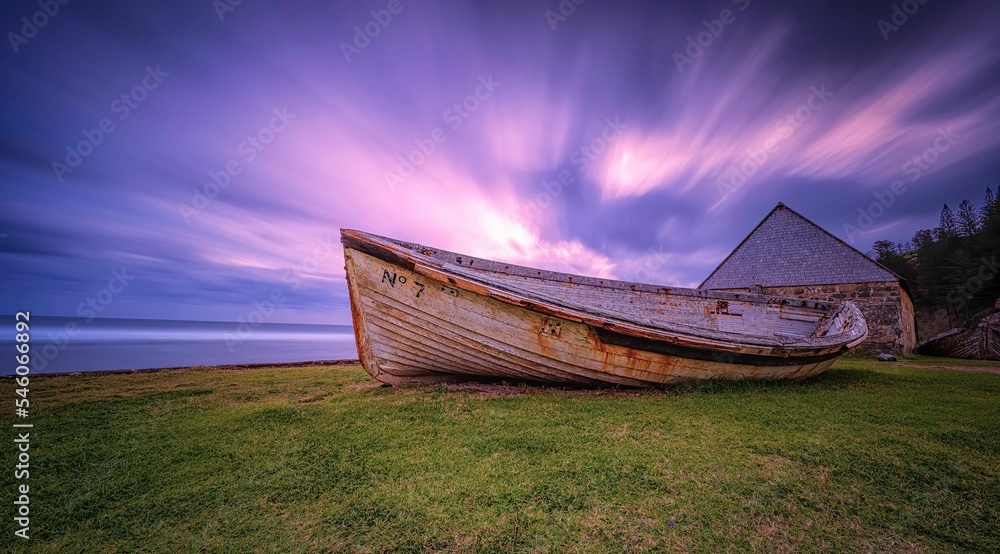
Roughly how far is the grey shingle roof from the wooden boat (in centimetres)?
1051

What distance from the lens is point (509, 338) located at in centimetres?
485

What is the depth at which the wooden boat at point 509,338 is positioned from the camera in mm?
4676

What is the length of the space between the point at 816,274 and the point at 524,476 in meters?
16.8

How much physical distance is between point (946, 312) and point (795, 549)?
45155 millimetres

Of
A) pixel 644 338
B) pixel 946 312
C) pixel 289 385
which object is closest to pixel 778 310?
pixel 644 338

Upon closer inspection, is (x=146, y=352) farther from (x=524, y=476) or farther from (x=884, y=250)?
(x=884, y=250)

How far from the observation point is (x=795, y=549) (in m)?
1.76

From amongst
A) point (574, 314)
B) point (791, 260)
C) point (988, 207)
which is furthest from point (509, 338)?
point (988, 207)

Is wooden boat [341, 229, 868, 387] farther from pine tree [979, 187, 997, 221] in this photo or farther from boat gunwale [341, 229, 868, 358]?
pine tree [979, 187, 997, 221]

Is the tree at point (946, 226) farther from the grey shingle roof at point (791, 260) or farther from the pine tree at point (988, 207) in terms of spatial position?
the grey shingle roof at point (791, 260)

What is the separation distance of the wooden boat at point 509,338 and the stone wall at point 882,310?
10630 millimetres

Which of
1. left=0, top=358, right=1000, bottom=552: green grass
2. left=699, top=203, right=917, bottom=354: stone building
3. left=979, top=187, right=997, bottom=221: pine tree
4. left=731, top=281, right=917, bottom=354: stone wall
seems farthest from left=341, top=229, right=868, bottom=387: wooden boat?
left=979, top=187, right=997, bottom=221: pine tree

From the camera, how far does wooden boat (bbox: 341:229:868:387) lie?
15.3 ft

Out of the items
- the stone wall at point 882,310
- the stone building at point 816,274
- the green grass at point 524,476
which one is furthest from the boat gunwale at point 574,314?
the stone wall at point 882,310
